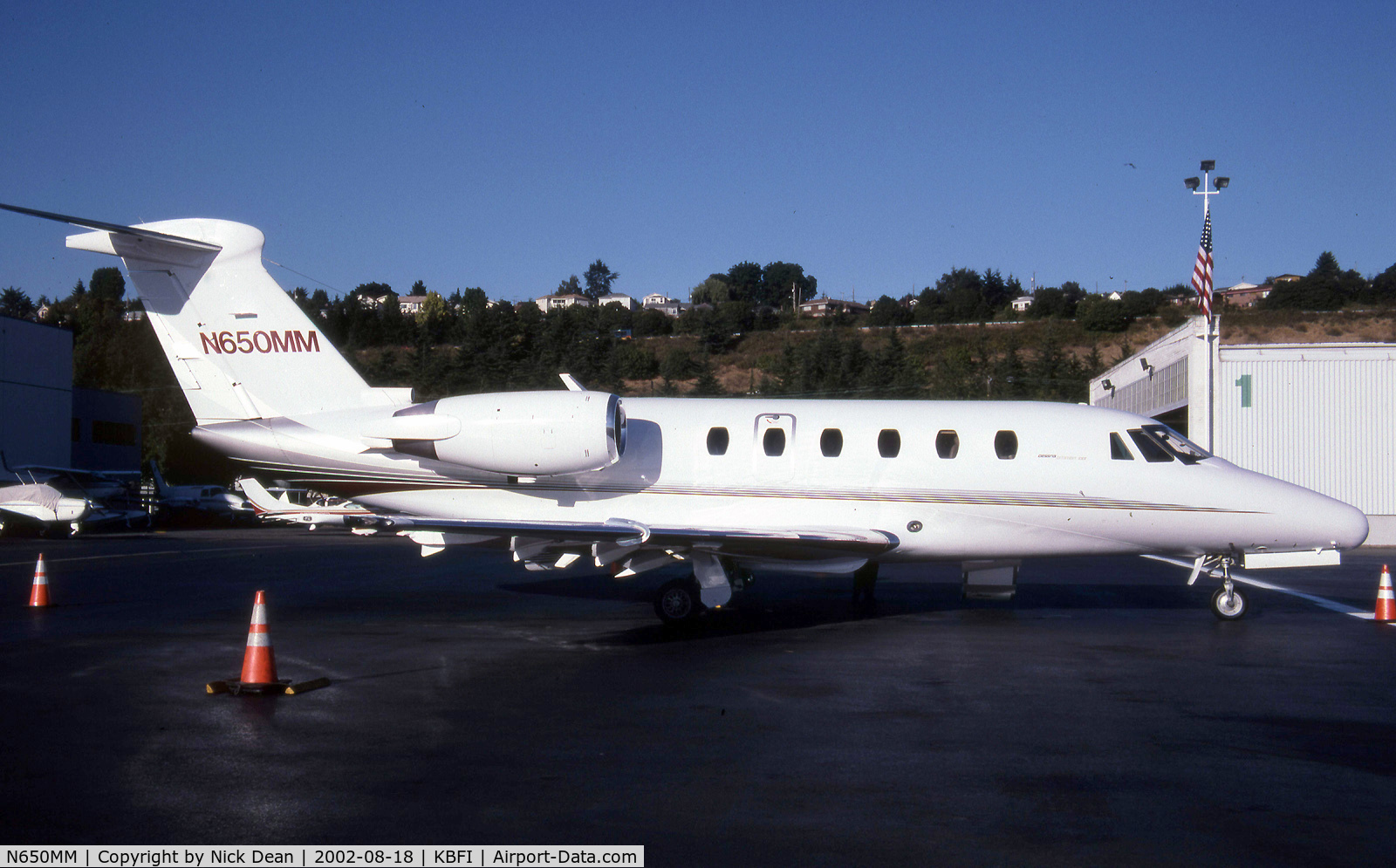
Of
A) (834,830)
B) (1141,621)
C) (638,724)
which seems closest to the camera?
(834,830)

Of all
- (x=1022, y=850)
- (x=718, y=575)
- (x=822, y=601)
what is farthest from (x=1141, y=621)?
(x=1022, y=850)

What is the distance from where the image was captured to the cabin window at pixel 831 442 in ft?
42.5

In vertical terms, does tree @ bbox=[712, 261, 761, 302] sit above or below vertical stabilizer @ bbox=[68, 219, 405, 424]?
above

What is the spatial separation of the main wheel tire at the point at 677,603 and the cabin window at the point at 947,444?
345 cm

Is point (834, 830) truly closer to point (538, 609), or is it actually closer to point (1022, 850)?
point (1022, 850)

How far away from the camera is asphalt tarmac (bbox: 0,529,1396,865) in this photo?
17.3 ft

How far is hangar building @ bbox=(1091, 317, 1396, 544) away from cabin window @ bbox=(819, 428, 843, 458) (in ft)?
69.2

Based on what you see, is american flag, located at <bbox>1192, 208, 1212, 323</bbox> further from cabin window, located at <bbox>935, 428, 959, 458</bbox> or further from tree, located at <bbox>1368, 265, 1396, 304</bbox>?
tree, located at <bbox>1368, 265, 1396, 304</bbox>

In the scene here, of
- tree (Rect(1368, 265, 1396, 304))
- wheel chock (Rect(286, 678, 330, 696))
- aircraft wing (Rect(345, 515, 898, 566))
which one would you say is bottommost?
wheel chock (Rect(286, 678, 330, 696))

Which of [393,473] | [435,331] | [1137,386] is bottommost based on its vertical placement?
[393,473]

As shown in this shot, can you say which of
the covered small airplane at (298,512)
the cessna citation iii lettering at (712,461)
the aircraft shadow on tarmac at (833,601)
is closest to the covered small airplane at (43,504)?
the aircraft shadow on tarmac at (833,601)

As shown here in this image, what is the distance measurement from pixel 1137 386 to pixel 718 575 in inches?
1336

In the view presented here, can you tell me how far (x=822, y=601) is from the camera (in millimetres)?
15344

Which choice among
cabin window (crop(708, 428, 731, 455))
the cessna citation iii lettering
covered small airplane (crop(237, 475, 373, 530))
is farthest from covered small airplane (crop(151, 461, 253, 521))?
cabin window (crop(708, 428, 731, 455))
